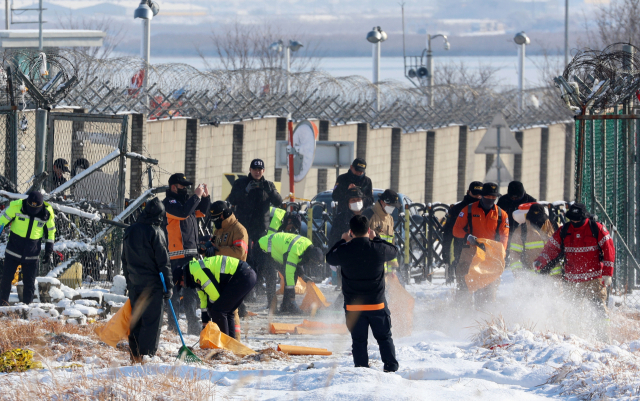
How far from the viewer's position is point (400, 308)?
1070 cm

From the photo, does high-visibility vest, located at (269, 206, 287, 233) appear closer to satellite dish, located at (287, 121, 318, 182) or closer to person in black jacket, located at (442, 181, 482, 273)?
satellite dish, located at (287, 121, 318, 182)

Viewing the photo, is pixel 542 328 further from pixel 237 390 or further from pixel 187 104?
pixel 187 104

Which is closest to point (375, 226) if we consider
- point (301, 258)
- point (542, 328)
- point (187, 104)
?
point (301, 258)

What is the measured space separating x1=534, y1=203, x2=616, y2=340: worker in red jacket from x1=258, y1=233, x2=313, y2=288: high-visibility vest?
2.92 m

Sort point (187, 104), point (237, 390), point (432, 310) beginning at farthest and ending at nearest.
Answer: point (187, 104), point (432, 310), point (237, 390)

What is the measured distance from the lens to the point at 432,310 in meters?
12.0

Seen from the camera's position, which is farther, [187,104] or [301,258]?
[187,104]

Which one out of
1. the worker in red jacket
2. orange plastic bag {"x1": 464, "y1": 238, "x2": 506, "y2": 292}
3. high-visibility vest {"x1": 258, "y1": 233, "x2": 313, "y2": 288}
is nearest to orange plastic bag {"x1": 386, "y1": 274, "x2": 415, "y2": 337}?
orange plastic bag {"x1": 464, "y1": 238, "x2": 506, "y2": 292}

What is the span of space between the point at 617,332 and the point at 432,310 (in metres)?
2.27

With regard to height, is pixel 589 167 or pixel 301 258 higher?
pixel 589 167

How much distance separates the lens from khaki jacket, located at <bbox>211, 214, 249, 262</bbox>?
33.0ft

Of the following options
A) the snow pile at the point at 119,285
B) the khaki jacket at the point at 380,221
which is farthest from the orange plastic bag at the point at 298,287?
the snow pile at the point at 119,285

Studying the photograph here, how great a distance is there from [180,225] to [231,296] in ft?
5.56

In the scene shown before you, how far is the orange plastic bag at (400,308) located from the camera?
34.9ft
